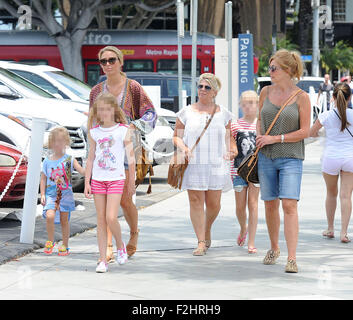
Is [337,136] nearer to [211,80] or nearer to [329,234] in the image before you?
[329,234]

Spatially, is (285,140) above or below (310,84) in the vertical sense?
below

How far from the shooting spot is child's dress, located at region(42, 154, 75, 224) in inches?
329

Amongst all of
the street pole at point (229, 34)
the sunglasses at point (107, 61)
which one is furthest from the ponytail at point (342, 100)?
the street pole at point (229, 34)

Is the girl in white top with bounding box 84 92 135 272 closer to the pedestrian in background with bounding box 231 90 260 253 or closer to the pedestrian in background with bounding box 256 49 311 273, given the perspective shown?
the pedestrian in background with bounding box 256 49 311 273

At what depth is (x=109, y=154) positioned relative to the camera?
743 cm

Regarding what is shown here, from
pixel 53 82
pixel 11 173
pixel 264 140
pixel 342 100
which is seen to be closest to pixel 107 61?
pixel 264 140

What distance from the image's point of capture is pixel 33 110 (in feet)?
44.2

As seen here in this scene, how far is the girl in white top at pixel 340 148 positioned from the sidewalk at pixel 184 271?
0.39 meters

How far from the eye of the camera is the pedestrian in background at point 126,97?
311 inches

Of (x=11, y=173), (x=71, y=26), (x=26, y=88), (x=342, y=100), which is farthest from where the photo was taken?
(x=71, y=26)

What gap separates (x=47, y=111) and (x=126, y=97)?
566 centimetres

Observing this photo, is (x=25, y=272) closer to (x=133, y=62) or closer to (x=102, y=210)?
(x=102, y=210)

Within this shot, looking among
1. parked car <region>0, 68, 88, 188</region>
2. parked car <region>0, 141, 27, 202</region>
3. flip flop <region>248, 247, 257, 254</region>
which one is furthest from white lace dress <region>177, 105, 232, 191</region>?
parked car <region>0, 68, 88, 188</region>

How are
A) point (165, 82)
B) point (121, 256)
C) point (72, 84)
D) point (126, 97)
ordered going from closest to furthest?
point (121, 256) < point (126, 97) < point (72, 84) < point (165, 82)
